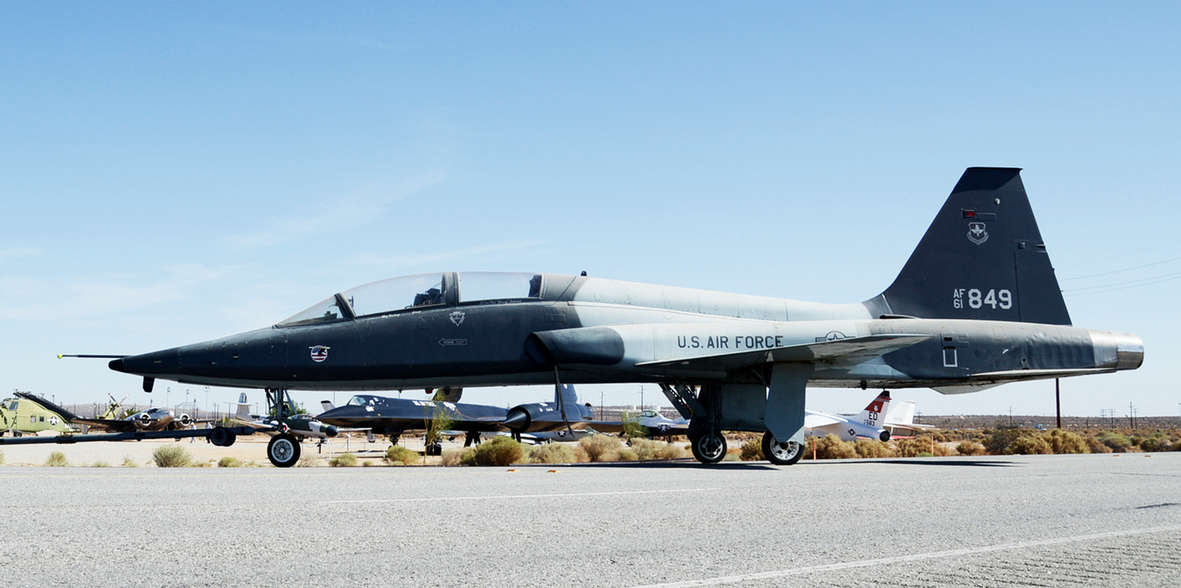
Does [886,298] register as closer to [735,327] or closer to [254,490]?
[735,327]

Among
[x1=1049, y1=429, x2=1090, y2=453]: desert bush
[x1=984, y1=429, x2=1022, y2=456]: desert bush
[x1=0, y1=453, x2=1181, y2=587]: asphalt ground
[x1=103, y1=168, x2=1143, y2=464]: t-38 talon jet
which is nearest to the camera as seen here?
[x1=0, y1=453, x2=1181, y2=587]: asphalt ground

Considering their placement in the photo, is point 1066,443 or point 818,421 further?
point 818,421

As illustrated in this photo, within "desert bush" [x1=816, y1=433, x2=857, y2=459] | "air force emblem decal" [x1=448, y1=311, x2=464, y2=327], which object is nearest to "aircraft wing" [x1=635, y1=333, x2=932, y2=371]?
"air force emblem decal" [x1=448, y1=311, x2=464, y2=327]

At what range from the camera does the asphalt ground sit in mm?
4406

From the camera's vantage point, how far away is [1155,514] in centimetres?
743

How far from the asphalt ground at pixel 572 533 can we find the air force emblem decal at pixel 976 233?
1026 centimetres

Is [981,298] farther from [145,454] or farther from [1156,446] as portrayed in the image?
[145,454]

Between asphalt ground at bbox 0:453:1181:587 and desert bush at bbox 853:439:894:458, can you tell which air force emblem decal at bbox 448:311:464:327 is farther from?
desert bush at bbox 853:439:894:458

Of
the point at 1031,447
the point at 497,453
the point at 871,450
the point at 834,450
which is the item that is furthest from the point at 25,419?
the point at 1031,447

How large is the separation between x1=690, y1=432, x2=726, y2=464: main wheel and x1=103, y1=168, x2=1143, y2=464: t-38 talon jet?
0.02m

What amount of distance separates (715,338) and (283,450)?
24.9 ft

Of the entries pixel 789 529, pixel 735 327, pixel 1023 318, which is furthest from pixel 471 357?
pixel 1023 318

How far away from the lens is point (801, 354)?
15.0 m

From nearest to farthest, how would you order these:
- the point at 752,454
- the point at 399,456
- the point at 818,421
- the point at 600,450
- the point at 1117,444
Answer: the point at 752,454, the point at 600,450, the point at 399,456, the point at 1117,444, the point at 818,421
